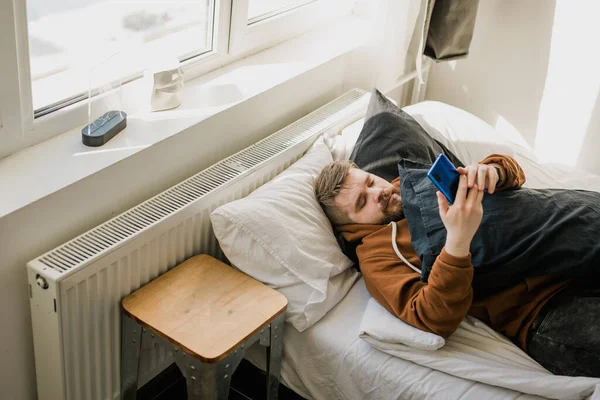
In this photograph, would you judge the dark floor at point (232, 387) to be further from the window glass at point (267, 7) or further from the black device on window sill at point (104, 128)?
the window glass at point (267, 7)

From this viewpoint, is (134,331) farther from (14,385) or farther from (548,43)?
(548,43)

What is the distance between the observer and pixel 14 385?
161cm

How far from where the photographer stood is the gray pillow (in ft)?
6.74

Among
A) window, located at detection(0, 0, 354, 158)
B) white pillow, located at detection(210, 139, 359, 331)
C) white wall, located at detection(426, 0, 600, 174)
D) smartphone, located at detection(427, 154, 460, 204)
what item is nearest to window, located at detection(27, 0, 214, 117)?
window, located at detection(0, 0, 354, 158)

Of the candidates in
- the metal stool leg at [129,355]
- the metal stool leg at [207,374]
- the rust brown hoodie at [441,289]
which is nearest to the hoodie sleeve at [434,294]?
the rust brown hoodie at [441,289]

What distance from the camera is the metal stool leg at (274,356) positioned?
5.51 feet

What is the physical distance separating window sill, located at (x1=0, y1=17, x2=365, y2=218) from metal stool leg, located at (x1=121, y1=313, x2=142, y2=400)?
0.37 m

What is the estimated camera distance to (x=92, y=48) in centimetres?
177

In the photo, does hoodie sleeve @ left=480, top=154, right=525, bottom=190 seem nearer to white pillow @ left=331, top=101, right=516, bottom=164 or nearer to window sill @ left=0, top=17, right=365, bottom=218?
white pillow @ left=331, top=101, right=516, bottom=164

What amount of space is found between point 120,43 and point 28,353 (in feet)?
2.68

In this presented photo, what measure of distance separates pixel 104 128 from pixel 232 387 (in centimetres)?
85

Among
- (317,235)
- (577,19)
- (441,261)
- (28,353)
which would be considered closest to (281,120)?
(317,235)

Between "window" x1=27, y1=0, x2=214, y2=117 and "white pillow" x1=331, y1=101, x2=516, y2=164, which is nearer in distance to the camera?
"window" x1=27, y1=0, x2=214, y2=117

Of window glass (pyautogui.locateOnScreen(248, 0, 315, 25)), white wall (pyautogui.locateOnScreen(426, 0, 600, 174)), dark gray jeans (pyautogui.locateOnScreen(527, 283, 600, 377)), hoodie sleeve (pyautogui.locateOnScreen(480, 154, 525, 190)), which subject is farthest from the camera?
white wall (pyautogui.locateOnScreen(426, 0, 600, 174))
